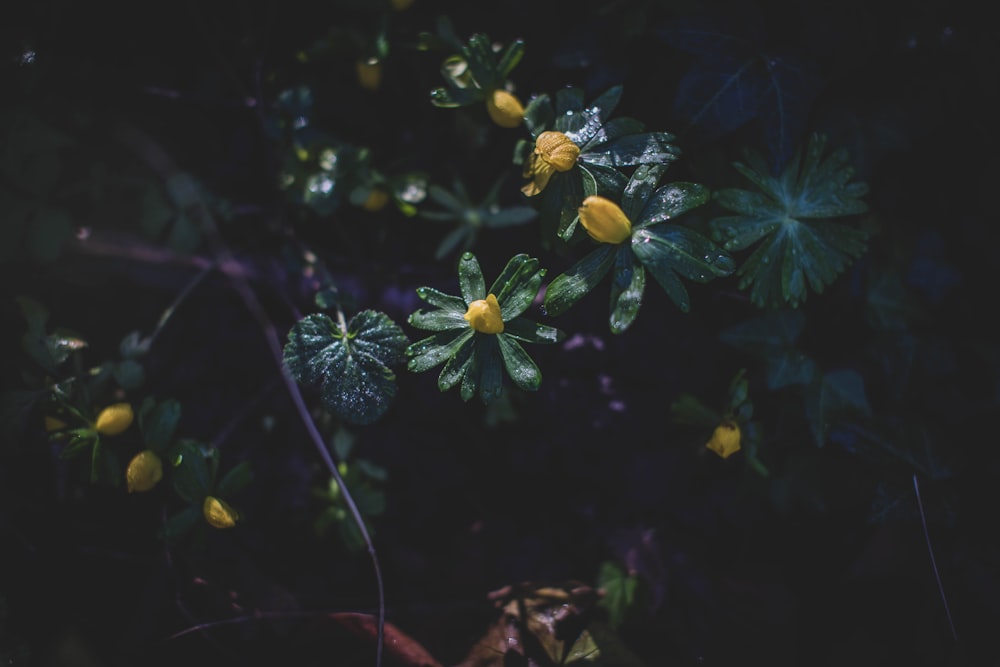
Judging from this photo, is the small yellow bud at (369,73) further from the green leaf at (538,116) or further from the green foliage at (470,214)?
the green leaf at (538,116)

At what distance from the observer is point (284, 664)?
185cm

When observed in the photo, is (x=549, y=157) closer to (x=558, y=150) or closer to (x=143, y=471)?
(x=558, y=150)

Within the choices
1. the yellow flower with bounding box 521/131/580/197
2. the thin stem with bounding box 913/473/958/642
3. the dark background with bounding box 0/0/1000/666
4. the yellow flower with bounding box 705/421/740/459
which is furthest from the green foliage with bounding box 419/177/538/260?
the thin stem with bounding box 913/473/958/642

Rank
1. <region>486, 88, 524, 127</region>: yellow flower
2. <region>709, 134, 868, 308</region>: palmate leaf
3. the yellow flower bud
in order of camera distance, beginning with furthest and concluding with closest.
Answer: <region>486, 88, 524, 127</region>: yellow flower
<region>709, 134, 868, 308</region>: palmate leaf
the yellow flower bud

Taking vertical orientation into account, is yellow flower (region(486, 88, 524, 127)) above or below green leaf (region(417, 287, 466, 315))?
above

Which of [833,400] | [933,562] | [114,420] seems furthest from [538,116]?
[933,562]

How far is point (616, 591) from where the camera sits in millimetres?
1962

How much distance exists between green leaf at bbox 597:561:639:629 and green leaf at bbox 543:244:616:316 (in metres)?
1.03

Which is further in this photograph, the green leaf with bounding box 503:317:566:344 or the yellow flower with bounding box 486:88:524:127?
the yellow flower with bounding box 486:88:524:127

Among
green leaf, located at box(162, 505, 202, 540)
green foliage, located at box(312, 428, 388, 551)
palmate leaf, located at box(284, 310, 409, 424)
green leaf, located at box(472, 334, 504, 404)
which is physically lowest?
green foliage, located at box(312, 428, 388, 551)

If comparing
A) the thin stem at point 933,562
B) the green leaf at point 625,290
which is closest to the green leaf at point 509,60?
the green leaf at point 625,290

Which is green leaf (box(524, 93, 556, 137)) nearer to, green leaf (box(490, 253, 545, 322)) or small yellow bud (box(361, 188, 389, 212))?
green leaf (box(490, 253, 545, 322))

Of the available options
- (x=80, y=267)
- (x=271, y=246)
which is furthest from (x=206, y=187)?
(x=80, y=267)

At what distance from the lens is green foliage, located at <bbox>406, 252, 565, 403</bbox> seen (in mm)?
1417
